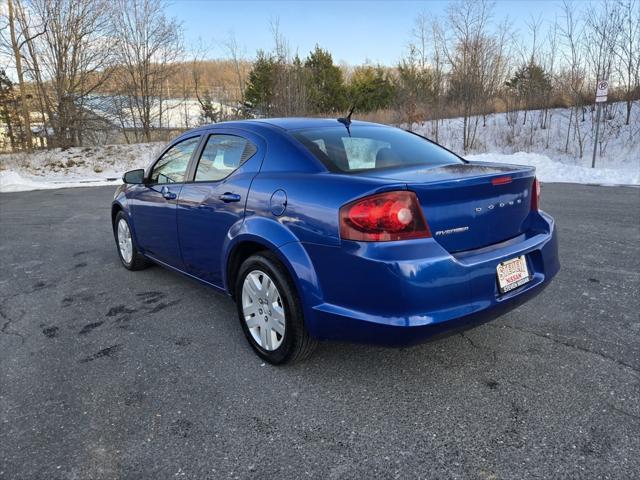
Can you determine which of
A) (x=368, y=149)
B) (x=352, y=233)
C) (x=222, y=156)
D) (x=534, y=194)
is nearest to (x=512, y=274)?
(x=534, y=194)

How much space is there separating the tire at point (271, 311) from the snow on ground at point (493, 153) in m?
12.6

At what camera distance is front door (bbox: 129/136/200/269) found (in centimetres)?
379

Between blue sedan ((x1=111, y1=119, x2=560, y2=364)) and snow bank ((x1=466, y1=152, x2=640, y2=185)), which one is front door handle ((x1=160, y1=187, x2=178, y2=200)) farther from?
snow bank ((x1=466, y1=152, x2=640, y2=185))

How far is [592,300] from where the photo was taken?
375 centimetres

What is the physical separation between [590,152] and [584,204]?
420 inches

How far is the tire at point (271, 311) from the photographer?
2.60 meters

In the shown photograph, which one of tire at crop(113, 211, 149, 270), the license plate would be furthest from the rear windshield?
tire at crop(113, 211, 149, 270)

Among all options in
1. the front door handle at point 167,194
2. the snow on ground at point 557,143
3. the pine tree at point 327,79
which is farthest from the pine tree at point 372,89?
the front door handle at point 167,194

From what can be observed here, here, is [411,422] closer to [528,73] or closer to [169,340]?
[169,340]

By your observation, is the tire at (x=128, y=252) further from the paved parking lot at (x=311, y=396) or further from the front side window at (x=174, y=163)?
the front side window at (x=174, y=163)

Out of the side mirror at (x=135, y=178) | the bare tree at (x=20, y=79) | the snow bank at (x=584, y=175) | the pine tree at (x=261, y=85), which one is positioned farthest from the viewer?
the pine tree at (x=261, y=85)

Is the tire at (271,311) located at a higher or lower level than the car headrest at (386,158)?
lower

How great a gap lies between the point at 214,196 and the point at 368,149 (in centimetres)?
113

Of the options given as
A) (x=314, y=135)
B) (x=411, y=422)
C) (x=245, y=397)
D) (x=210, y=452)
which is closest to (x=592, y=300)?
(x=411, y=422)
